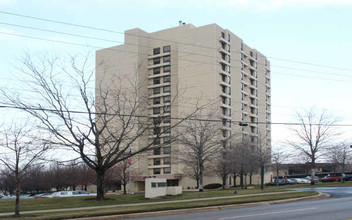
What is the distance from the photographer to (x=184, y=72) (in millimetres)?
79938

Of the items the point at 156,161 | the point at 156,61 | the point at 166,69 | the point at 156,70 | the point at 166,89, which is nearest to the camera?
the point at 156,161

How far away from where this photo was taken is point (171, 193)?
2997cm

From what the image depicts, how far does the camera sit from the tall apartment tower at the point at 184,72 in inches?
3049

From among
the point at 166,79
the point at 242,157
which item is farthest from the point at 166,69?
the point at 242,157

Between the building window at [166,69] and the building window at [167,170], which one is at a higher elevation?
the building window at [166,69]

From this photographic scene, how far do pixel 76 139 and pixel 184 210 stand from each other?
1030 centimetres

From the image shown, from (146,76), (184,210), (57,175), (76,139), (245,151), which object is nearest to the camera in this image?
(184,210)

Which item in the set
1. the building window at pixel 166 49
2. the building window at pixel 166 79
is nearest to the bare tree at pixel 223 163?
the building window at pixel 166 79

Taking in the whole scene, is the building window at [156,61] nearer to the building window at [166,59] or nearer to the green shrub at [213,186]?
the building window at [166,59]

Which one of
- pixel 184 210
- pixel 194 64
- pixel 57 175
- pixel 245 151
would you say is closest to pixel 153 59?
pixel 194 64

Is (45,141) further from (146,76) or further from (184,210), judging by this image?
(146,76)

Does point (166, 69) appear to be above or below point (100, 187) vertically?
above

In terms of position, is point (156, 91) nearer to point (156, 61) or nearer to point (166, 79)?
point (166, 79)

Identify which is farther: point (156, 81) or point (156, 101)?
point (156, 81)
